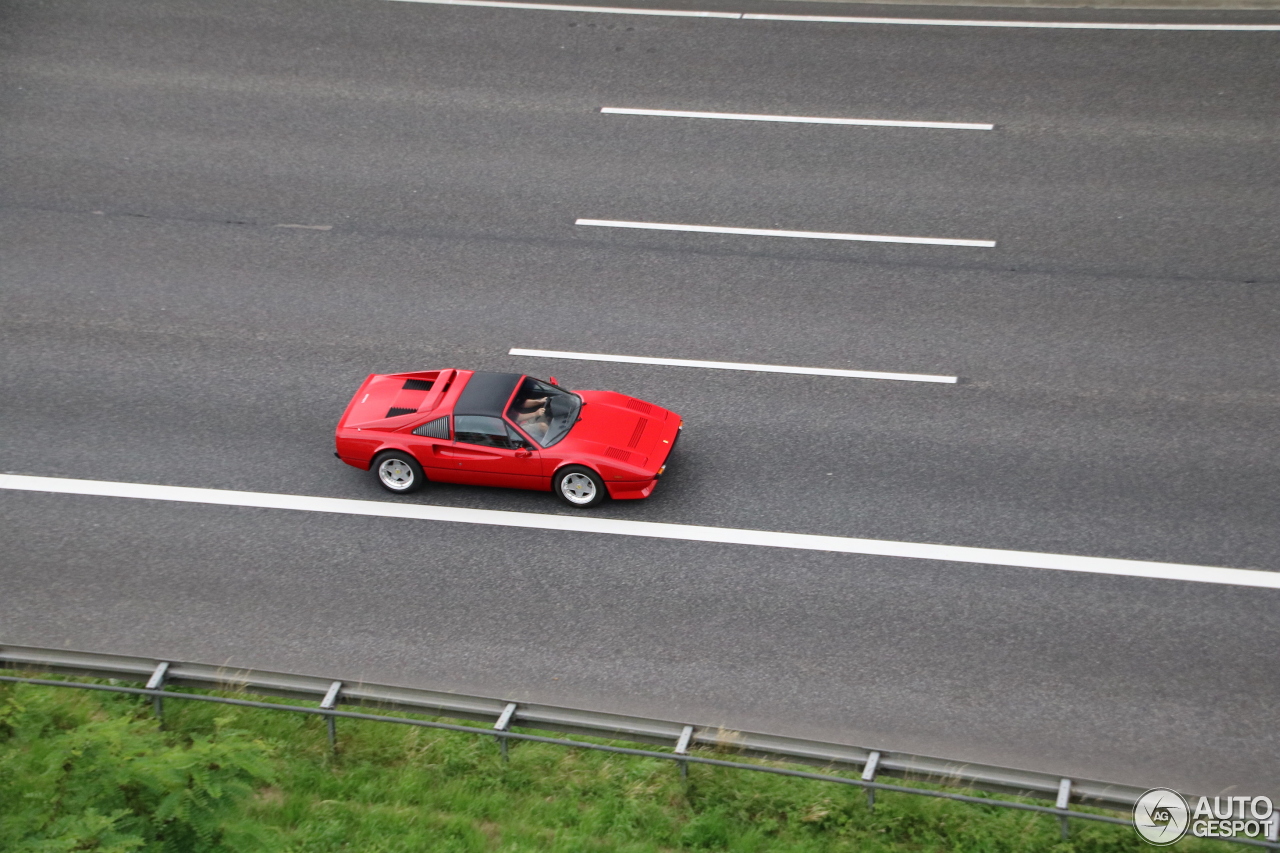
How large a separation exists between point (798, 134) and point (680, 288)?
4.25m

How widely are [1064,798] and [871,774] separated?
145cm

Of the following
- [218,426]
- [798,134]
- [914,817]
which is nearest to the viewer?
[914,817]

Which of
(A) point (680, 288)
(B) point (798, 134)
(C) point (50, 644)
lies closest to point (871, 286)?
(A) point (680, 288)

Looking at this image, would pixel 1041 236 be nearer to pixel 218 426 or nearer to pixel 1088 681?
pixel 1088 681

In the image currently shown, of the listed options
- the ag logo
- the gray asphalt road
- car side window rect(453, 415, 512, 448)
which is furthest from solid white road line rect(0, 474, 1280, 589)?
the ag logo

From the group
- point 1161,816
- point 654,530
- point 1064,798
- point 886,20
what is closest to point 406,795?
point 654,530

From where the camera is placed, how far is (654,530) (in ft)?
42.2

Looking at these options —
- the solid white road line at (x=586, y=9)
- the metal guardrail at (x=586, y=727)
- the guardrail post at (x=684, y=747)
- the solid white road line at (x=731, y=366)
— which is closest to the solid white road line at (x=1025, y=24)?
the solid white road line at (x=586, y=9)

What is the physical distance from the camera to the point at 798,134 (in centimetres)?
1877

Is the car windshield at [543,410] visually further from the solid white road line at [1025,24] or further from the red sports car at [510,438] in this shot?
the solid white road line at [1025,24]

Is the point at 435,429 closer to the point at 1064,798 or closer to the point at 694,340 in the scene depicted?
the point at 694,340

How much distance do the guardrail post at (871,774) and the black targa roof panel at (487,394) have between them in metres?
5.52

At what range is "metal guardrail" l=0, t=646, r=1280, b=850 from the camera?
930cm

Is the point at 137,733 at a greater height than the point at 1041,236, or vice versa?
the point at 1041,236
